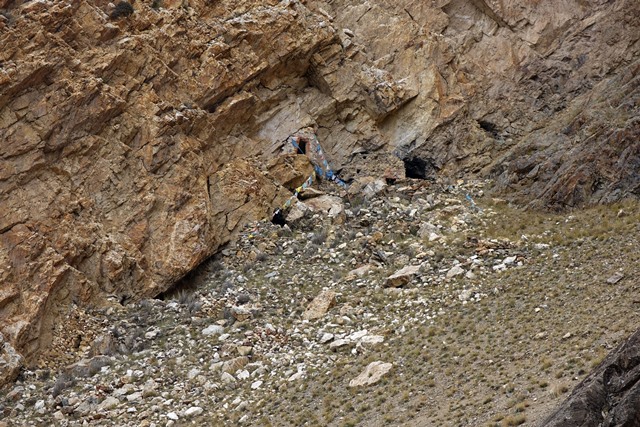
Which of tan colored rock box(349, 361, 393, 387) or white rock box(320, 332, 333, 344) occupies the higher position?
white rock box(320, 332, 333, 344)

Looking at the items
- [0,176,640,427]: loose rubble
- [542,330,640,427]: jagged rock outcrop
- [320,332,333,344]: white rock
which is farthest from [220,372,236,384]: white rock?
[542,330,640,427]: jagged rock outcrop

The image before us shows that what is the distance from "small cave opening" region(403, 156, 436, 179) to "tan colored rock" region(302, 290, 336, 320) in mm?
9417

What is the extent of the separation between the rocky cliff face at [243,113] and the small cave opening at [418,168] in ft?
0.25

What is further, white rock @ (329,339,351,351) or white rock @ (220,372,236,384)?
white rock @ (329,339,351,351)

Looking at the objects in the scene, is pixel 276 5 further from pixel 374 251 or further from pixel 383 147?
pixel 374 251

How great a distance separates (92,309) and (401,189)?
11.3m

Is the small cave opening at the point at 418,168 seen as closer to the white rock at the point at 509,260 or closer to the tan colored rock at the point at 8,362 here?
the white rock at the point at 509,260

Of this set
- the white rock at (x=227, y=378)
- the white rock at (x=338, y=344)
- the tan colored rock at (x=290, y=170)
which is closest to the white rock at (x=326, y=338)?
the white rock at (x=338, y=344)

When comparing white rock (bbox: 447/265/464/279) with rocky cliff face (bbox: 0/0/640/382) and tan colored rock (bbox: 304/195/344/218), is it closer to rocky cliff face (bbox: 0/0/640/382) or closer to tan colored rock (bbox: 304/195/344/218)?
rocky cliff face (bbox: 0/0/640/382)

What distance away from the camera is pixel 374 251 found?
21.5 m

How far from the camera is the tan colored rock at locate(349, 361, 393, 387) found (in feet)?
49.3

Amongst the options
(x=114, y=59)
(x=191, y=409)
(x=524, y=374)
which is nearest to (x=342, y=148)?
(x=114, y=59)

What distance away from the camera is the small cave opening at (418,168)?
89.7 feet

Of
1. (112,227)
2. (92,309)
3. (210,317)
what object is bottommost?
(210,317)
